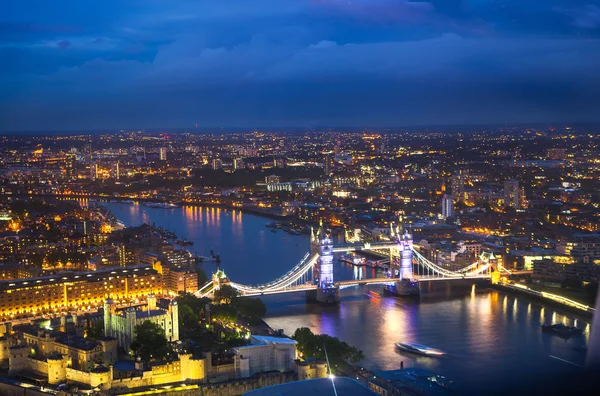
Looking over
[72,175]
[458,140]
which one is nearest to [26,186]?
[72,175]

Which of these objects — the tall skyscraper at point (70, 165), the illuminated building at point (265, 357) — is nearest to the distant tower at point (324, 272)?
the illuminated building at point (265, 357)

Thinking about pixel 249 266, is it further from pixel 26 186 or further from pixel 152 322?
pixel 26 186

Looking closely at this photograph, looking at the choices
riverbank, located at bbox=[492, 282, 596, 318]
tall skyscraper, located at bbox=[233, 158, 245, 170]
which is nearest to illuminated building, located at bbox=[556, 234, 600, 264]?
riverbank, located at bbox=[492, 282, 596, 318]

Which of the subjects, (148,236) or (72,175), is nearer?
(148,236)

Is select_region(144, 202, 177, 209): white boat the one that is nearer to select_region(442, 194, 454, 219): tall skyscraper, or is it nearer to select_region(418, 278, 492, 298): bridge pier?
select_region(442, 194, 454, 219): tall skyscraper

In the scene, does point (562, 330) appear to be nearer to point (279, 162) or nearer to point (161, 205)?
point (161, 205)

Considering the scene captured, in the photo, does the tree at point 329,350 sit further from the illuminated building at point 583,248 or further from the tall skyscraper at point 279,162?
the tall skyscraper at point 279,162

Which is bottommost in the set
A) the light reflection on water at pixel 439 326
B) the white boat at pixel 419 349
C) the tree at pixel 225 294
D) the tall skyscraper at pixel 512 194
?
the light reflection on water at pixel 439 326
